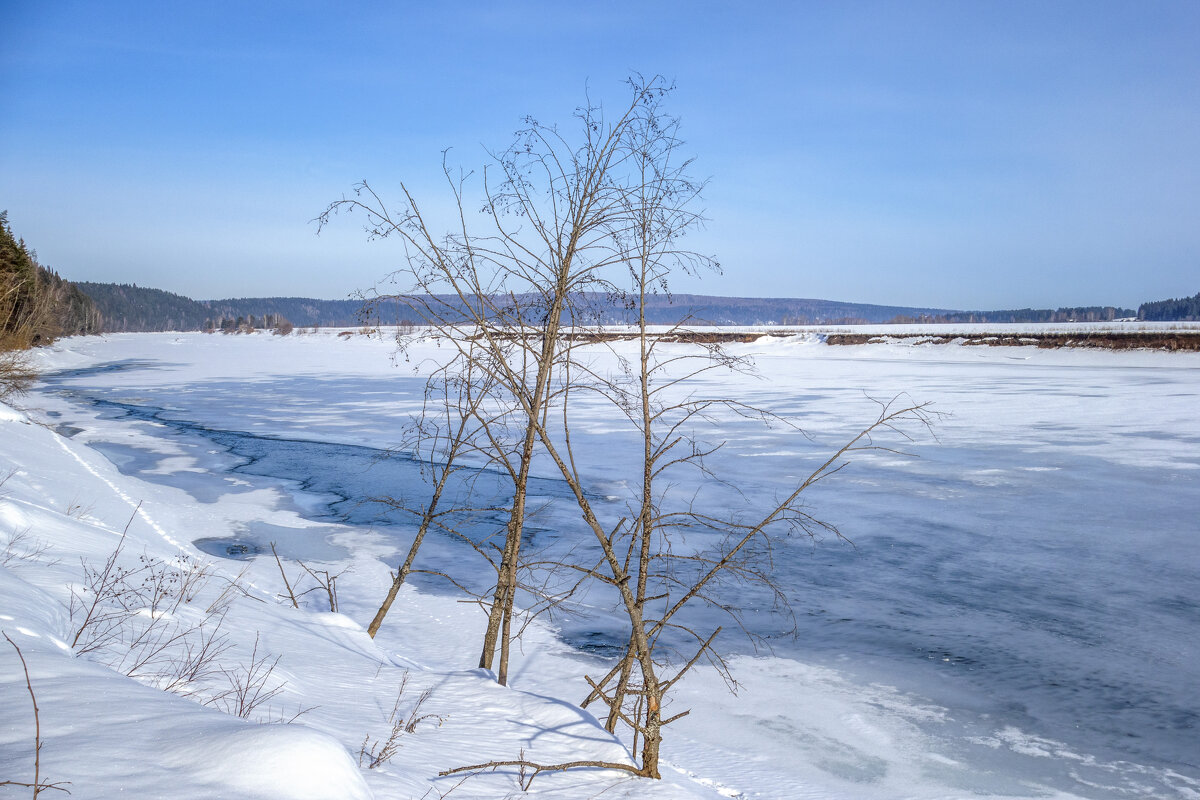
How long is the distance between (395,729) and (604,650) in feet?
10.4

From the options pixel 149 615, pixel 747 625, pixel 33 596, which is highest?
pixel 33 596

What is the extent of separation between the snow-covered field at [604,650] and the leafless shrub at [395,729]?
42 mm

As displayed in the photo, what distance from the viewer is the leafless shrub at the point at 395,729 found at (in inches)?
124

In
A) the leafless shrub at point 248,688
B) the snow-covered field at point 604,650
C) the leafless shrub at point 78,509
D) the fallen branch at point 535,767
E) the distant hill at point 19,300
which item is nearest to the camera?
the snow-covered field at point 604,650

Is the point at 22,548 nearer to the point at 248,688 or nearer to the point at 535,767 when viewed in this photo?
the point at 248,688

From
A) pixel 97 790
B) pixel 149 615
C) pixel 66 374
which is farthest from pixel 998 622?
pixel 66 374

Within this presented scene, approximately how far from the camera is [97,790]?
6.38 feet

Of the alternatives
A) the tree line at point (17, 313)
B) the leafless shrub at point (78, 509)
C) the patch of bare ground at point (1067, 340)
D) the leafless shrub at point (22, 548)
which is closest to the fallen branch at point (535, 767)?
the leafless shrub at point (22, 548)

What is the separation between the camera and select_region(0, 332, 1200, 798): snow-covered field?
271cm

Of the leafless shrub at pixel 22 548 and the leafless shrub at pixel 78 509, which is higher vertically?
the leafless shrub at pixel 22 548

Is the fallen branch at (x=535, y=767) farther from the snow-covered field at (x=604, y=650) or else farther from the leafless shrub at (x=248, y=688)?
the leafless shrub at (x=248, y=688)

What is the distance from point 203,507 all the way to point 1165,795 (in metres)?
10.6

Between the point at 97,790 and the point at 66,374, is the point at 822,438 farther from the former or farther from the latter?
the point at 66,374

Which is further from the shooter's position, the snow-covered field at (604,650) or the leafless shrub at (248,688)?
the leafless shrub at (248,688)
